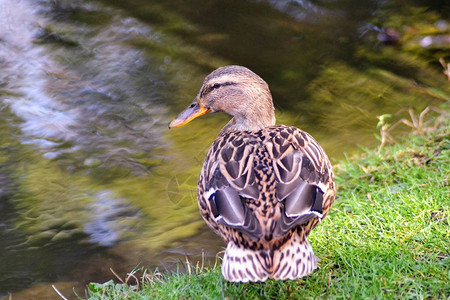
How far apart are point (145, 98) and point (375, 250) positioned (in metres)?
4.66

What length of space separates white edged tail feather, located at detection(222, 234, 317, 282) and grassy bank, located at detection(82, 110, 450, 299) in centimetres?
33

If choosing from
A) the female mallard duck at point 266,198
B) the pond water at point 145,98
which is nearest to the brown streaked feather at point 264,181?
the female mallard duck at point 266,198

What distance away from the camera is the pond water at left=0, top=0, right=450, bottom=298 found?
5.77m

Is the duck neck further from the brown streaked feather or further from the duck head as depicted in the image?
the brown streaked feather

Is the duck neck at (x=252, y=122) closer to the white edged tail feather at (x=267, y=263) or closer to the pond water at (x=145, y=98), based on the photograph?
the pond water at (x=145, y=98)

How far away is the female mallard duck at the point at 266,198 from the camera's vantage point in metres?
3.25

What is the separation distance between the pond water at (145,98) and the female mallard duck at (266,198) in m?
1.75

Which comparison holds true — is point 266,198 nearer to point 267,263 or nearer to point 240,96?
point 267,263

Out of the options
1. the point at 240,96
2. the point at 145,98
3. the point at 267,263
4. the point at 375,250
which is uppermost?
the point at 240,96

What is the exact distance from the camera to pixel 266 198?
3383 mm

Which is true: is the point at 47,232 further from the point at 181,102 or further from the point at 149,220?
the point at 181,102

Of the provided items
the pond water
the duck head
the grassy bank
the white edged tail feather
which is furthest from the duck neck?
the white edged tail feather

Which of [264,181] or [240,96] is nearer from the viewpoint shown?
[264,181]

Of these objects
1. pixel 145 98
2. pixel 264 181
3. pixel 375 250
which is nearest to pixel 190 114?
pixel 264 181
